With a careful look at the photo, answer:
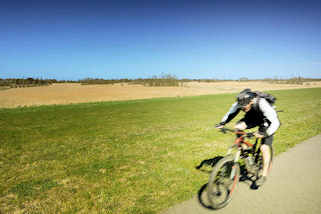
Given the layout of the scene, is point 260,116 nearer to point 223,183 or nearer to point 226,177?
point 226,177

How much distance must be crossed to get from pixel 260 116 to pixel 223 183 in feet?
5.12

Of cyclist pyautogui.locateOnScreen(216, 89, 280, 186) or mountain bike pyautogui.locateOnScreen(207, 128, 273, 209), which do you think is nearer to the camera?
mountain bike pyautogui.locateOnScreen(207, 128, 273, 209)

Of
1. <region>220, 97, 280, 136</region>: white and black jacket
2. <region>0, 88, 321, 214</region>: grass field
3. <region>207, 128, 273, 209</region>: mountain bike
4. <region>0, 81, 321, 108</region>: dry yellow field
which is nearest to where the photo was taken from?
<region>207, 128, 273, 209</region>: mountain bike

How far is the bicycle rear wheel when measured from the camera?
11.4 feet

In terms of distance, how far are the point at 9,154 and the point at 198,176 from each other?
6537mm

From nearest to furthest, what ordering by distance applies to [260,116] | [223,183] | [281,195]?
[223,183] → [281,195] → [260,116]

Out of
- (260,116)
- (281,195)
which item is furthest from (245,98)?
(281,195)

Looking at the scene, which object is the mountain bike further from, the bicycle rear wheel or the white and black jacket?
the white and black jacket

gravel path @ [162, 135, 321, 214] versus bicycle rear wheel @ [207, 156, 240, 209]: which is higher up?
bicycle rear wheel @ [207, 156, 240, 209]

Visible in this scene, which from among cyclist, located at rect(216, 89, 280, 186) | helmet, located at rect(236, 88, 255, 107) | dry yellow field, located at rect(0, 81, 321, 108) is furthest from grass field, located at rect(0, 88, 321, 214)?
dry yellow field, located at rect(0, 81, 321, 108)

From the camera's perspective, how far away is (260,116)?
4055mm

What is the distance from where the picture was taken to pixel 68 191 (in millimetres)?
4430

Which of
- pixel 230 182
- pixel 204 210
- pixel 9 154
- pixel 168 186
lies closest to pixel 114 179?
pixel 168 186

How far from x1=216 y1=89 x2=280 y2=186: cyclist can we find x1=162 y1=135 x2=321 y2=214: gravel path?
14.7 inches
